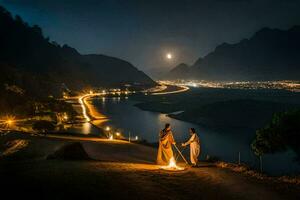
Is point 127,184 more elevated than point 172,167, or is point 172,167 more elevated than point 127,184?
point 127,184

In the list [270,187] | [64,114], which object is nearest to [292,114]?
[270,187]


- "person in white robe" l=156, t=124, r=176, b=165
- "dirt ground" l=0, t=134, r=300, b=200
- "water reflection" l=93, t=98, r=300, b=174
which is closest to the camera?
"dirt ground" l=0, t=134, r=300, b=200

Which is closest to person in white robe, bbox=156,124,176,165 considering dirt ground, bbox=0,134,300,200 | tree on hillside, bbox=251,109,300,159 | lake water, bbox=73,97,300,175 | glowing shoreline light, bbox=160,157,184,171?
glowing shoreline light, bbox=160,157,184,171

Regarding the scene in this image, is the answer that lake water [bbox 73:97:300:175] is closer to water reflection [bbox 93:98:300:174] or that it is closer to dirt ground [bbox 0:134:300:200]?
water reflection [bbox 93:98:300:174]

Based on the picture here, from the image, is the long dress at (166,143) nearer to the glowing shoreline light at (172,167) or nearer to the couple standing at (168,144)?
the couple standing at (168,144)

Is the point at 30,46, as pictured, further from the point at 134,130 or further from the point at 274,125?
the point at 274,125

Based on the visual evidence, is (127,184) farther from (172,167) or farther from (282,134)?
(282,134)

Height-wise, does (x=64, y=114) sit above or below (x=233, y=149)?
above

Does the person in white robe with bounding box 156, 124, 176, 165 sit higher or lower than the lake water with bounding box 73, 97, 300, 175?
higher

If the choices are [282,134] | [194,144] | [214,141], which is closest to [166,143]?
[194,144]

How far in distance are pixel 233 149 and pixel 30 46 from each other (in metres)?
99.4

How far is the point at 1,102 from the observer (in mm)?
43812

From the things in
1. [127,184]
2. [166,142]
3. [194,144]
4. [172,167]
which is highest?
[166,142]

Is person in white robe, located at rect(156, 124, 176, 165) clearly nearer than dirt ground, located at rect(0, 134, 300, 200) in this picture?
No
